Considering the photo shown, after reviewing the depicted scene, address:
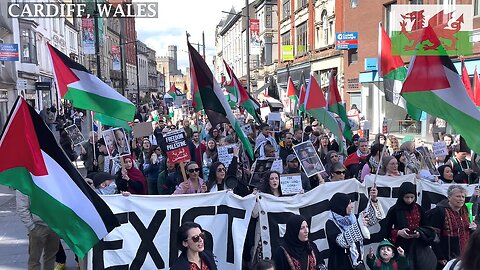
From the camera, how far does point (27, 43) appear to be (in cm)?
3294

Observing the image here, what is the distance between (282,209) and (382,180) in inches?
61.2

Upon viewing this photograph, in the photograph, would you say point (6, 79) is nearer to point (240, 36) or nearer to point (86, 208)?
point (86, 208)

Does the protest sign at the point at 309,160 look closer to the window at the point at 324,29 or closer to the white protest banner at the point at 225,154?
the white protest banner at the point at 225,154

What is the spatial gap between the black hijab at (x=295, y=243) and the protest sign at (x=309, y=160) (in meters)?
2.49

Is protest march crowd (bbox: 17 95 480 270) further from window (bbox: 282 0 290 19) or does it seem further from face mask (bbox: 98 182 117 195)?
window (bbox: 282 0 290 19)

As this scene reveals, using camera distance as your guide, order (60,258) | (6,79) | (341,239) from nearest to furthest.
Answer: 1. (341,239)
2. (60,258)
3. (6,79)

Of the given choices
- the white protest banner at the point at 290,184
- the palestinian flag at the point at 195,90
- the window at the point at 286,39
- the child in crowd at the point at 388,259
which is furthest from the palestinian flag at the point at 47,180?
the window at the point at 286,39

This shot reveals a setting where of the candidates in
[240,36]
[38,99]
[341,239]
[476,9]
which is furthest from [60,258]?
[240,36]

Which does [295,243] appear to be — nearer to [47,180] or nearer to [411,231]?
[411,231]

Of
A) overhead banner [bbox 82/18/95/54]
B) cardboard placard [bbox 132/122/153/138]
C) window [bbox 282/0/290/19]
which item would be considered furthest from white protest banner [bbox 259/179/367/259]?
window [bbox 282/0/290/19]

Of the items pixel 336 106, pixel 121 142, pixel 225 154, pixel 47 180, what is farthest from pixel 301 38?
pixel 47 180

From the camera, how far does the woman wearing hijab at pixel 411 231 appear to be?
193 inches

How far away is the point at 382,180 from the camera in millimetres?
6105

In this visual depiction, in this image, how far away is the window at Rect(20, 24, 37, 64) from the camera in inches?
1272
